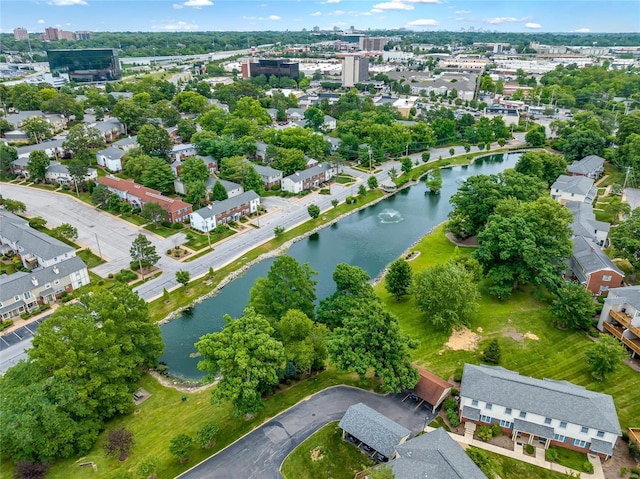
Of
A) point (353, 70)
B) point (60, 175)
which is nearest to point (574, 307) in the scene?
point (60, 175)

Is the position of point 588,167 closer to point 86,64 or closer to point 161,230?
point 161,230

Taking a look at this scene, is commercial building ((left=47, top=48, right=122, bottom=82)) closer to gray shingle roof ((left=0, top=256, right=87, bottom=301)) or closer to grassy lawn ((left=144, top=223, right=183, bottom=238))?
grassy lawn ((left=144, top=223, right=183, bottom=238))

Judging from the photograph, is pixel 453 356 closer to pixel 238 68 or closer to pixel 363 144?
pixel 363 144

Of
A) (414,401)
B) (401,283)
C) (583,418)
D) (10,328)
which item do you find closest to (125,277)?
(10,328)

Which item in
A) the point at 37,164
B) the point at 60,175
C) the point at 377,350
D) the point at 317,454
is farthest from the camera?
the point at 60,175

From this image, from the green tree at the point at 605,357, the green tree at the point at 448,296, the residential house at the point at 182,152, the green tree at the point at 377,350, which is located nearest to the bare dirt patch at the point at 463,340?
the green tree at the point at 448,296

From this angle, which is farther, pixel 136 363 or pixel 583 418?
pixel 136 363
